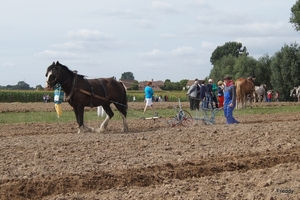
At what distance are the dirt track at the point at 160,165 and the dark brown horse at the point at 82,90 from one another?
193cm

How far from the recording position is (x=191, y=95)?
865 inches

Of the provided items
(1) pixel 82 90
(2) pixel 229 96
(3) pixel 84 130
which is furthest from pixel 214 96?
(3) pixel 84 130

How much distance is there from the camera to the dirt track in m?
8.37

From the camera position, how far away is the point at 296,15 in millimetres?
56188

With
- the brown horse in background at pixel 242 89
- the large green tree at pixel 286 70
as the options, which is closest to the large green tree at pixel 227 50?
the large green tree at pixel 286 70

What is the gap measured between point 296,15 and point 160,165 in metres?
49.0

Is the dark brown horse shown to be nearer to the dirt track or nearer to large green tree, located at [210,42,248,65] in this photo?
the dirt track

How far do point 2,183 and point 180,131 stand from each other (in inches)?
265

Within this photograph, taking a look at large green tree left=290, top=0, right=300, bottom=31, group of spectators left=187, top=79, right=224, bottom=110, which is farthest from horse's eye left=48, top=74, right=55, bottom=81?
large green tree left=290, top=0, right=300, bottom=31

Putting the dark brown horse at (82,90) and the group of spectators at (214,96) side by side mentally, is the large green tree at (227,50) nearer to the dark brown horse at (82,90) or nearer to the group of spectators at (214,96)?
the group of spectators at (214,96)

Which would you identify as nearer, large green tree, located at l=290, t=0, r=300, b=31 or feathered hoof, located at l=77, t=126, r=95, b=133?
feathered hoof, located at l=77, t=126, r=95, b=133

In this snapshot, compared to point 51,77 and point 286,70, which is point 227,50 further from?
point 51,77

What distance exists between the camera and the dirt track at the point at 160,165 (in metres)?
8.37

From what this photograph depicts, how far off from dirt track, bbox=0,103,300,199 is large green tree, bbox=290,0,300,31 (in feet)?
141
